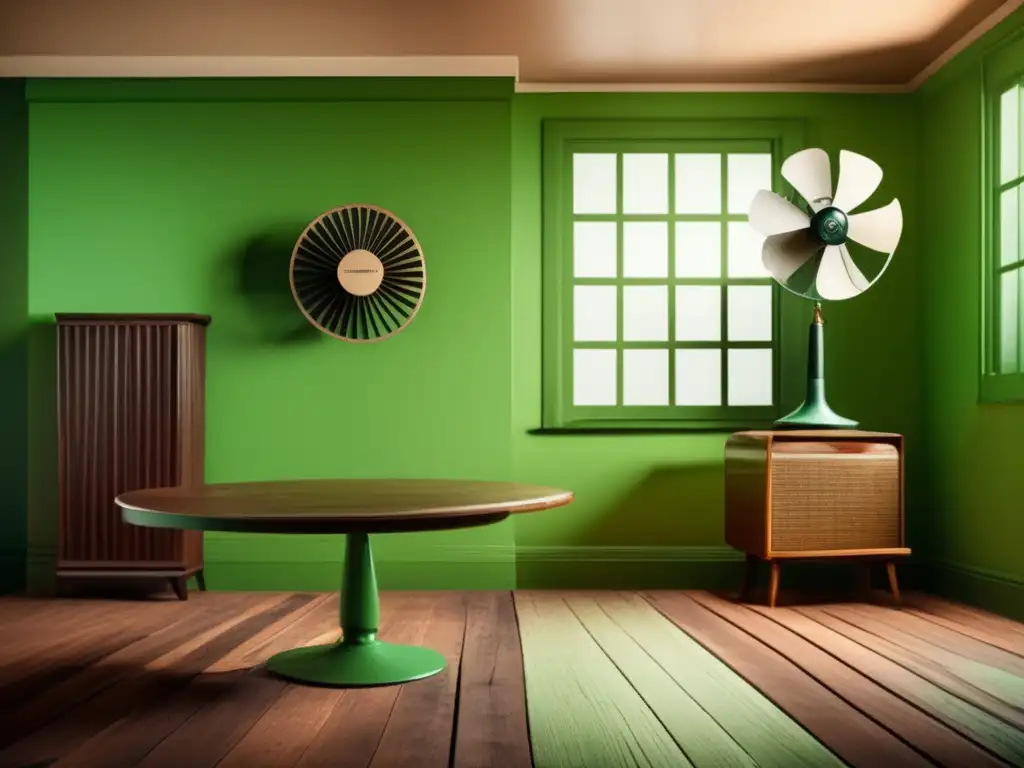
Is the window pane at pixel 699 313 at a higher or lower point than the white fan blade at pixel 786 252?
lower

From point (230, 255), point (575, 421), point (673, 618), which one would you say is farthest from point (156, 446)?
point (673, 618)

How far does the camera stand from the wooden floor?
6.77 ft

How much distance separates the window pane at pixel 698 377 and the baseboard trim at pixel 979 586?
51.0 inches

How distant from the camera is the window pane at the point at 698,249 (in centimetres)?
448

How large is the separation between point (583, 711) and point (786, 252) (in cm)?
247

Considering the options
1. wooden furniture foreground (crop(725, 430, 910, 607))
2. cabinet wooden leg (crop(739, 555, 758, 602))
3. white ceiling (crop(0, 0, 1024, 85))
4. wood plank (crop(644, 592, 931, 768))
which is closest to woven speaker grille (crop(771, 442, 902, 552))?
wooden furniture foreground (crop(725, 430, 910, 607))

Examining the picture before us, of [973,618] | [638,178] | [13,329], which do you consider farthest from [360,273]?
[973,618]

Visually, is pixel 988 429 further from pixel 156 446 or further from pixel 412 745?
pixel 156 446

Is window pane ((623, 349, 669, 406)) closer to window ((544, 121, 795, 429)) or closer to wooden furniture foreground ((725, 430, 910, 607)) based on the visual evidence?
window ((544, 121, 795, 429))

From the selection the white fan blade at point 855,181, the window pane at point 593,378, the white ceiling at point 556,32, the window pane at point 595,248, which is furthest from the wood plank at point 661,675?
the white ceiling at point 556,32

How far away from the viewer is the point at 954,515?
416 cm

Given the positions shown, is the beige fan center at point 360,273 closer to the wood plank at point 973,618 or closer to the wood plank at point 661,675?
the wood plank at point 661,675

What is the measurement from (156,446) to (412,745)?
2327 mm

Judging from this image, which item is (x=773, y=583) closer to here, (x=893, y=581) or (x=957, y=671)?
(x=893, y=581)
